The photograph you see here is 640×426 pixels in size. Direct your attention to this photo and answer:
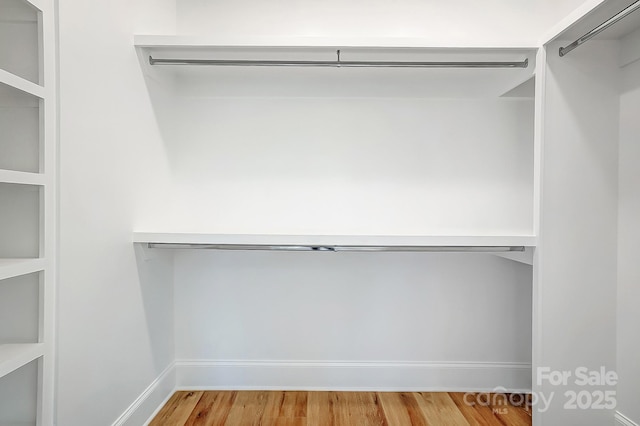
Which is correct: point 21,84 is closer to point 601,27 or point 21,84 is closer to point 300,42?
point 300,42

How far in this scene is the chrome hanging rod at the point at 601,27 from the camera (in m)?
1.08

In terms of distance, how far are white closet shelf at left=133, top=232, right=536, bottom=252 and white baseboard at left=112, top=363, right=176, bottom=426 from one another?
709 mm

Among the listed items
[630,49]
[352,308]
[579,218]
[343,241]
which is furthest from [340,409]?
[630,49]

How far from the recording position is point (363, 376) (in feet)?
6.37

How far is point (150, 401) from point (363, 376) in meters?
1.08

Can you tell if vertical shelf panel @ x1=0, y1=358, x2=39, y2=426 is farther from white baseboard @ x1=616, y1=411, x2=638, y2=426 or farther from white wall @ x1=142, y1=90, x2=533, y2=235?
white baseboard @ x1=616, y1=411, x2=638, y2=426

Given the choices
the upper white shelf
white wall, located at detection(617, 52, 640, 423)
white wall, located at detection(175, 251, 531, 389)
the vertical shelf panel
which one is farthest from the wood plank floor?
the upper white shelf

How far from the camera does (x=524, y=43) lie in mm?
1494

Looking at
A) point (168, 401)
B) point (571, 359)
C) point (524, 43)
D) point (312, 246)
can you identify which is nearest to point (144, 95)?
point (312, 246)

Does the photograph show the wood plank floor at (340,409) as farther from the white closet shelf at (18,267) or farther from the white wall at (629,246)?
the white closet shelf at (18,267)

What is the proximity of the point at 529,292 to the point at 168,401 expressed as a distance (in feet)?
6.69

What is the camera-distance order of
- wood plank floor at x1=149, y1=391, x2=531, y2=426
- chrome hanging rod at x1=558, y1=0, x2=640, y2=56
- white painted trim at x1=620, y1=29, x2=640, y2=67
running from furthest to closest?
wood plank floor at x1=149, y1=391, x2=531, y2=426 < white painted trim at x1=620, y1=29, x2=640, y2=67 < chrome hanging rod at x1=558, y1=0, x2=640, y2=56

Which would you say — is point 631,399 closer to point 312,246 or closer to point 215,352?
point 312,246

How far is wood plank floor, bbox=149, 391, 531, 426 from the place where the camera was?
166 centimetres
